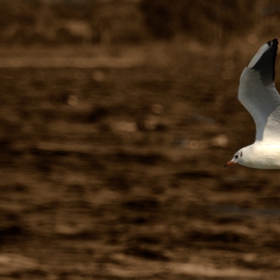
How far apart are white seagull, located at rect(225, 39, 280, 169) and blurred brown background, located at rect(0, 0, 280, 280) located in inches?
53.9

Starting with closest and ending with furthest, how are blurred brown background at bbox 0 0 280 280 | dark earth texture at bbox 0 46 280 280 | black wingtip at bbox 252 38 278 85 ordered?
black wingtip at bbox 252 38 278 85
dark earth texture at bbox 0 46 280 280
blurred brown background at bbox 0 0 280 280

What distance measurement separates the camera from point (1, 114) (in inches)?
585

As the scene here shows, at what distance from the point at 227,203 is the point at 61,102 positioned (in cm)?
752

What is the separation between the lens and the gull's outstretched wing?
6.45 meters

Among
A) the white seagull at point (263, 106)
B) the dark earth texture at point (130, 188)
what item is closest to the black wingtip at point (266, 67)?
the white seagull at point (263, 106)

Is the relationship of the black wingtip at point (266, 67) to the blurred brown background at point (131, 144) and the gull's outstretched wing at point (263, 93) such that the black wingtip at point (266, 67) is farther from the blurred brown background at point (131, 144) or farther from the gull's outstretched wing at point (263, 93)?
the blurred brown background at point (131, 144)

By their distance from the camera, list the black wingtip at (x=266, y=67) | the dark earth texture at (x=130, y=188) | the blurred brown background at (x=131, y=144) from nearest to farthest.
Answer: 1. the black wingtip at (x=266, y=67)
2. the dark earth texture at (x=130, y=188)
3. the blurred brown background at (x=131, y=144)

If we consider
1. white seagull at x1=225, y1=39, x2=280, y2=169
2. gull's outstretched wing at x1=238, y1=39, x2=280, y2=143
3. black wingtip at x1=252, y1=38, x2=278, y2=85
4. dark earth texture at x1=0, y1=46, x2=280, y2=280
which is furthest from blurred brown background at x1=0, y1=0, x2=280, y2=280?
black wingtip at x1=252, y1=38, x2=278, y2=85

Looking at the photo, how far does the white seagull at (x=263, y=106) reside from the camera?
647cm

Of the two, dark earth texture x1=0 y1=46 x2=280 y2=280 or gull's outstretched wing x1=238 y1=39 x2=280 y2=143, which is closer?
gull's outstretched wing x1=238 y1=39 x2=280 y2=143

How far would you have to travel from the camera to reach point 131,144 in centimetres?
1292

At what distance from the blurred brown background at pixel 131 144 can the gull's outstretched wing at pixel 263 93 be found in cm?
150

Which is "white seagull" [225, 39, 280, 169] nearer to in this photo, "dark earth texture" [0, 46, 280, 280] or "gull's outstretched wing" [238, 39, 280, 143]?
"gull's outstretched wing" [238, 39, 280, 143]

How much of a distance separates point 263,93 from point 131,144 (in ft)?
21.1
